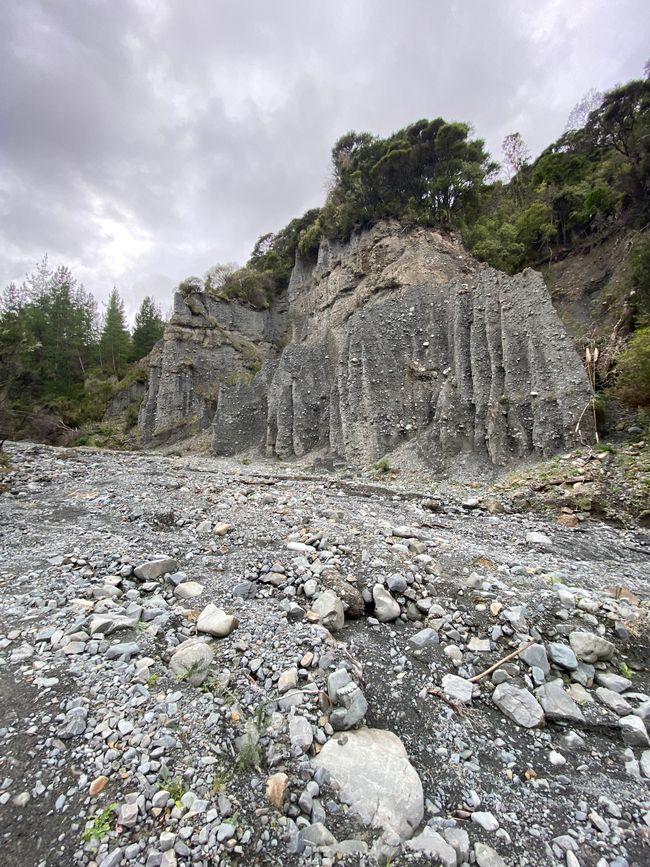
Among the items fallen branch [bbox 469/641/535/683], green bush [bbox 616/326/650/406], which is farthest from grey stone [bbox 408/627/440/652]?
green bush [bbox 616/326/650/406]

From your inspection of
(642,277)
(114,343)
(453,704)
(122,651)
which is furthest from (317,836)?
(114,343)

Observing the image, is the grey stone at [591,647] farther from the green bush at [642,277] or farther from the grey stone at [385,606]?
the green bush at [642,277]

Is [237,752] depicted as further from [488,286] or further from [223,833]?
[488,286]

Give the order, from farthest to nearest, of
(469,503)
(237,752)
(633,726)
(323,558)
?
(469,503), (323,558), (633,726), (237,752)

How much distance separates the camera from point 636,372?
970 cm

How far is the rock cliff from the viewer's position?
12.3 meters

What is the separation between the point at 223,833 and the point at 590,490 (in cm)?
891

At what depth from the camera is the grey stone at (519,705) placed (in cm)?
270

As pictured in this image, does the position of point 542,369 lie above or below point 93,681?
above

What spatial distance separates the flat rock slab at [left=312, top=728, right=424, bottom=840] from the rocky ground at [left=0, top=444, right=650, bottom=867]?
0.04 feet

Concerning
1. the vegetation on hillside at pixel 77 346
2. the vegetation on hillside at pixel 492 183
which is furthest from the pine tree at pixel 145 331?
the vegetation on hillside at pixel 492 183

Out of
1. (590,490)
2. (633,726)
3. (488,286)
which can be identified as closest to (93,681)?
(633,726)

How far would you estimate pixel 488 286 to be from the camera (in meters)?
14.8

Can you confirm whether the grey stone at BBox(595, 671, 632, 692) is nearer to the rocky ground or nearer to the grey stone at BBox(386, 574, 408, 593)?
the rocky ground
